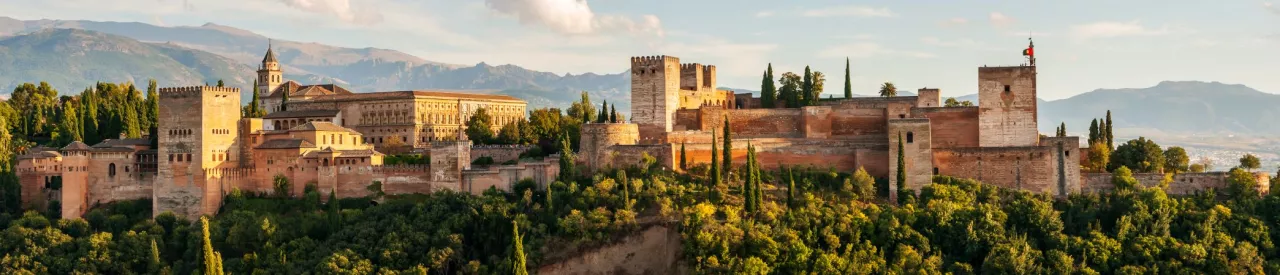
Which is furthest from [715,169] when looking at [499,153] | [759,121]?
[499,153]

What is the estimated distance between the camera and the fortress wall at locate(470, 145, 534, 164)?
50.6m

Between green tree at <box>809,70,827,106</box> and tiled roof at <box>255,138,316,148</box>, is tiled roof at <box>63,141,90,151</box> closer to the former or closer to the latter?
tiled roof at <box>255,138,316,148</box>

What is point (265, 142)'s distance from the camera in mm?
48844

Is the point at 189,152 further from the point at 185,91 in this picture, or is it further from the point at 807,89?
the point at 807,89

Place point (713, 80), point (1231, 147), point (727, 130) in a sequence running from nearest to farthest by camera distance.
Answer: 1. point (727, 130)
2. point (713, 80)
3. point (1231, 147)

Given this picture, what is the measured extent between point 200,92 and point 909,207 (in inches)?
1070

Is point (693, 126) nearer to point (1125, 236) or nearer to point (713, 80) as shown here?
point (713, 80)

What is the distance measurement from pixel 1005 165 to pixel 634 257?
13968mm

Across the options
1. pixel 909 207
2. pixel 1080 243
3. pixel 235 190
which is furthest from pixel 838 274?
pixel 235 190

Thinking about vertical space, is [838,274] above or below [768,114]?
below

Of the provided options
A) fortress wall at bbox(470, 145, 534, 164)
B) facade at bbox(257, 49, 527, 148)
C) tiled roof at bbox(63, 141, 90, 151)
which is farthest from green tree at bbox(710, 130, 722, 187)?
tiled roof at bbox(63, 141, 90, 151)

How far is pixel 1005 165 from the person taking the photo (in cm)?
4369

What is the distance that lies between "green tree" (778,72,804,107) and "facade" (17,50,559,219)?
12.3 m

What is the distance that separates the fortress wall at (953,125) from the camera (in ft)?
149
